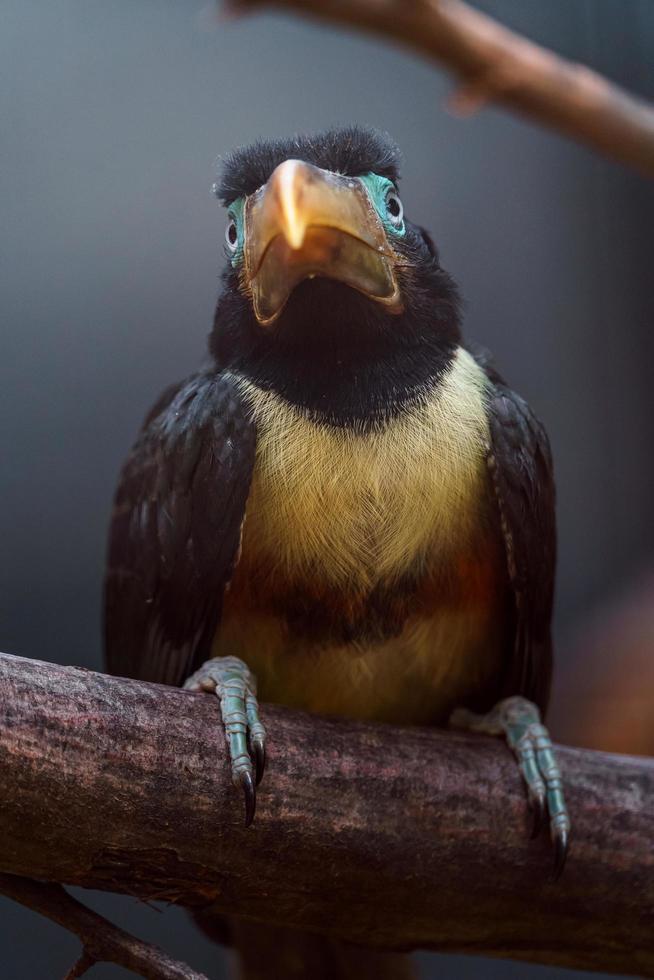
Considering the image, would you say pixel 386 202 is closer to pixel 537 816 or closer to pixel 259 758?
pixel 259 758

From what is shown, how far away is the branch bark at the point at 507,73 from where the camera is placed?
2598 millimetres

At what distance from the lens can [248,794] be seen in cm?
193

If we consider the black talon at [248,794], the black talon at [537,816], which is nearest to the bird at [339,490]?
the black talon at [537,816]

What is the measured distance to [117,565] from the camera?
8.25ft

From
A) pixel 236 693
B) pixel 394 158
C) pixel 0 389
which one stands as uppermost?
pixel 394 158

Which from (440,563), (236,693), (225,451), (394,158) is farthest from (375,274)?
(236,693)

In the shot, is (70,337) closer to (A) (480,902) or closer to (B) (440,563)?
(B) (440,563)

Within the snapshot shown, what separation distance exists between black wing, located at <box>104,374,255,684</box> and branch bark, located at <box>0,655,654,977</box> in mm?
282

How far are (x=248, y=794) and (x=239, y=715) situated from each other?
16cm

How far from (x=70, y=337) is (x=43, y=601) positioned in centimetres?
84

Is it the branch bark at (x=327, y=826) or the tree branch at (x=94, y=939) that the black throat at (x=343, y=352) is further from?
the tree branch at (x=94, y=939)

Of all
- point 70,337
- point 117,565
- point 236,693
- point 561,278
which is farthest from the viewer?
point 561,278

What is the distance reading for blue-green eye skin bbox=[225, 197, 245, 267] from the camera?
2.28m

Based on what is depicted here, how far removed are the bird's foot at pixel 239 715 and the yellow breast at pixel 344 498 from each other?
237 mm
